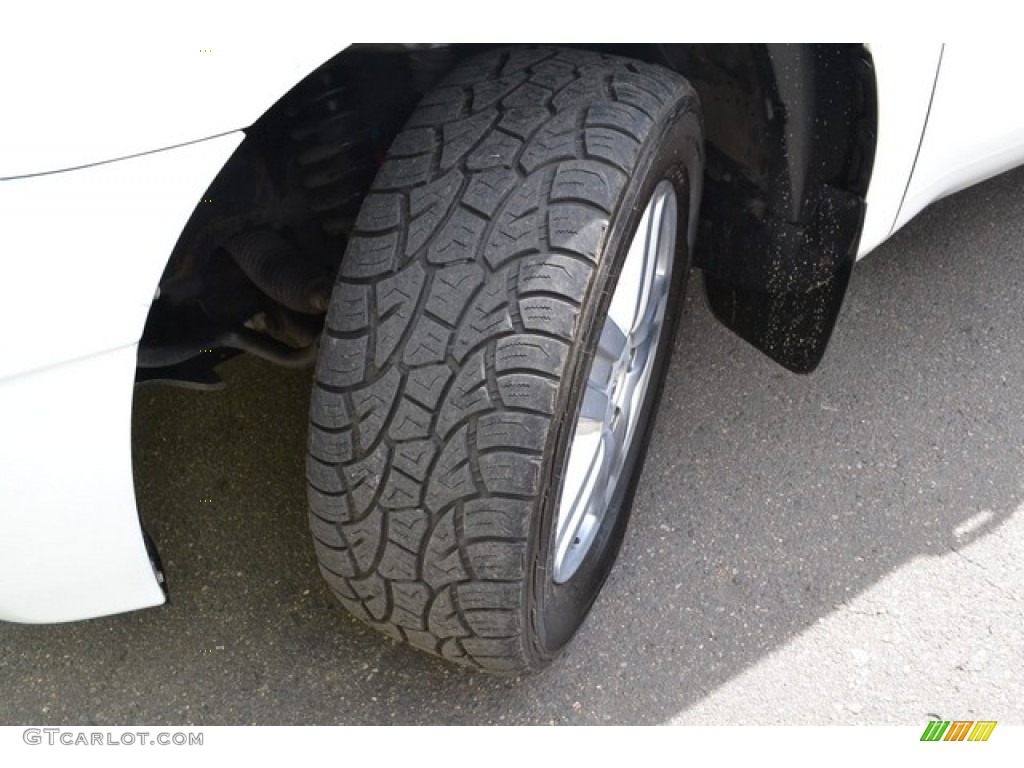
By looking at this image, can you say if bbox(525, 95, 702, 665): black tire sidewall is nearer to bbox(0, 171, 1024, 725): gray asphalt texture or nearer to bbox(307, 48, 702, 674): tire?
bbox(307, 48, 702, 674): tire

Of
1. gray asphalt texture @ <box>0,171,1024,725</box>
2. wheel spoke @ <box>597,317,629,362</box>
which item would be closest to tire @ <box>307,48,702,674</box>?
wheel spoke @ <box>597,317,629,362</box>

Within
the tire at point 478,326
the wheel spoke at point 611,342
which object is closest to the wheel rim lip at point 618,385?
the wheel spoke at point 611,342

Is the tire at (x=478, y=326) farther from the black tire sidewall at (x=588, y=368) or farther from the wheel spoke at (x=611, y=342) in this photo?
the wheel spoke at (x=611, y=342)

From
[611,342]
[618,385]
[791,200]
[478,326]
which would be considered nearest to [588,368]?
[478,326]

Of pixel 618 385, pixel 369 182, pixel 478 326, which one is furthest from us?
pixel 618 385

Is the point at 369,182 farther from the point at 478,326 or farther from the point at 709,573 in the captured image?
the point at 709,573

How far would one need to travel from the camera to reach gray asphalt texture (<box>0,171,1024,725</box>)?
1.75 metres

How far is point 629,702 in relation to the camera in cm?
175

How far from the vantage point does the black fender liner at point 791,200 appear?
5.46 feet

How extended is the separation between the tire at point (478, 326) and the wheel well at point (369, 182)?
158 mm

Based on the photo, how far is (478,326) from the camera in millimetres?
1298

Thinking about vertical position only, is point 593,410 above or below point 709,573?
above

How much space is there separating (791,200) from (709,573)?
2.23ft

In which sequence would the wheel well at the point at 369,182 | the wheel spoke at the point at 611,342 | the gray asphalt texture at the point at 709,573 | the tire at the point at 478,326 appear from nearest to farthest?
the tire at the point at 478,326
the wheel well at the point at 369,182
the wheel spoke at the point at 611,342
the gray asphalt texture at the point at 709,573
